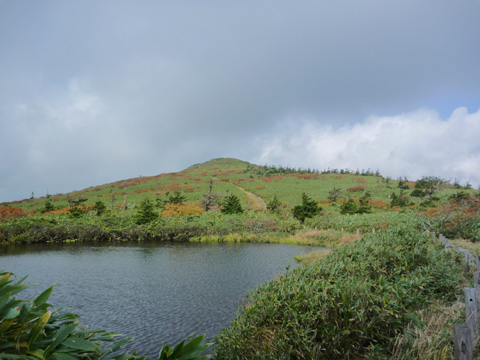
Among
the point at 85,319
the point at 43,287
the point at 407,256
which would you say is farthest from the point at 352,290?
the point at 43,287

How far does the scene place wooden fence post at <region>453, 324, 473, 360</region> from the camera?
4.00 m

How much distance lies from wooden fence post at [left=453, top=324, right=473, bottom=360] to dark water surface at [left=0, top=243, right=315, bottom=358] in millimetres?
5451

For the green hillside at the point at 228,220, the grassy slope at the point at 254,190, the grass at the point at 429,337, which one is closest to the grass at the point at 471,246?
the green hillside at the point at 228,220

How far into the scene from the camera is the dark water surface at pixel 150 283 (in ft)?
27.0

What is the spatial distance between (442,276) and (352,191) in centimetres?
5650

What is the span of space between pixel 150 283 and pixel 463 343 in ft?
36.2

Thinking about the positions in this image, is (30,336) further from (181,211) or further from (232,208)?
(232,208)

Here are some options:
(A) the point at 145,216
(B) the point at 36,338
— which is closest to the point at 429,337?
(B) the point at 36,338

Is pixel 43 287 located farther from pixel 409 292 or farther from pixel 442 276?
pixel 442 276

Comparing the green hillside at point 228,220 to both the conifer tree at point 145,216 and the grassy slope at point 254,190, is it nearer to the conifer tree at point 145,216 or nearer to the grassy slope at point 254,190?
the conifer tree at point 145,216

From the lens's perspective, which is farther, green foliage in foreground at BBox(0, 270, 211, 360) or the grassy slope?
the grassy slope

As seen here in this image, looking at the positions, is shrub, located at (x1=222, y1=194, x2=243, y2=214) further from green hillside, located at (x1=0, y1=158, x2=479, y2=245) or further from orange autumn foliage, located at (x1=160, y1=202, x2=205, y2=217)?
orange autumn foliage, located at (x1=160, y1=202, x2=205, y2=217)

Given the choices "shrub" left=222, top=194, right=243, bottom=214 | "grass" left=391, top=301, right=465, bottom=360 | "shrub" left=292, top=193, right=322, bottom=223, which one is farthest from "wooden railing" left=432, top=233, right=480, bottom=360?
"shrub" left=222, top=194, right=243, bottom=214

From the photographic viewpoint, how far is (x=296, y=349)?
16.7ft
